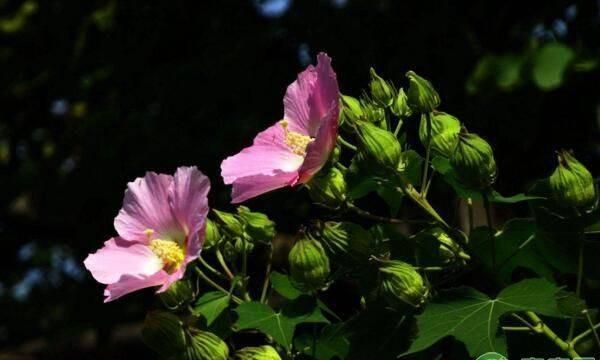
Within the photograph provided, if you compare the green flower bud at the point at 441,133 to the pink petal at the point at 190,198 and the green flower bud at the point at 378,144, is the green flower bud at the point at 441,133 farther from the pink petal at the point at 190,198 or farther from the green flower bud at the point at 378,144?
the pink petal at the point at 190,198

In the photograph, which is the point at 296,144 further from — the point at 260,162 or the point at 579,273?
the point at 579,273

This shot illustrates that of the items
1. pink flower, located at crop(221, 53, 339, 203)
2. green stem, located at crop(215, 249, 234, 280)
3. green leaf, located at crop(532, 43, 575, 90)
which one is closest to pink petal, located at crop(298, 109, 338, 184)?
pink flower, located at crop(221, 53, 339, 203)

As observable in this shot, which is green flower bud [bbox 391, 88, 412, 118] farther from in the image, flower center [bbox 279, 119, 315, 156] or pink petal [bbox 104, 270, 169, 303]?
pink petal [bbox 104, 270, 169, 303]

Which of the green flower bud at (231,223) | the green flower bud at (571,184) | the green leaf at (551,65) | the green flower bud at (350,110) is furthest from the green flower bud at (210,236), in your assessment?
the green leaf at (551,65)

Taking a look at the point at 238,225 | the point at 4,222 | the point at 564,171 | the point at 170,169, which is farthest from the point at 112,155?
the point at 564,171

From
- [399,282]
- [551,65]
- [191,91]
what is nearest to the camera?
[399,282]

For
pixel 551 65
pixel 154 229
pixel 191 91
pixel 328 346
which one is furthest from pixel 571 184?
pixel 191 91
